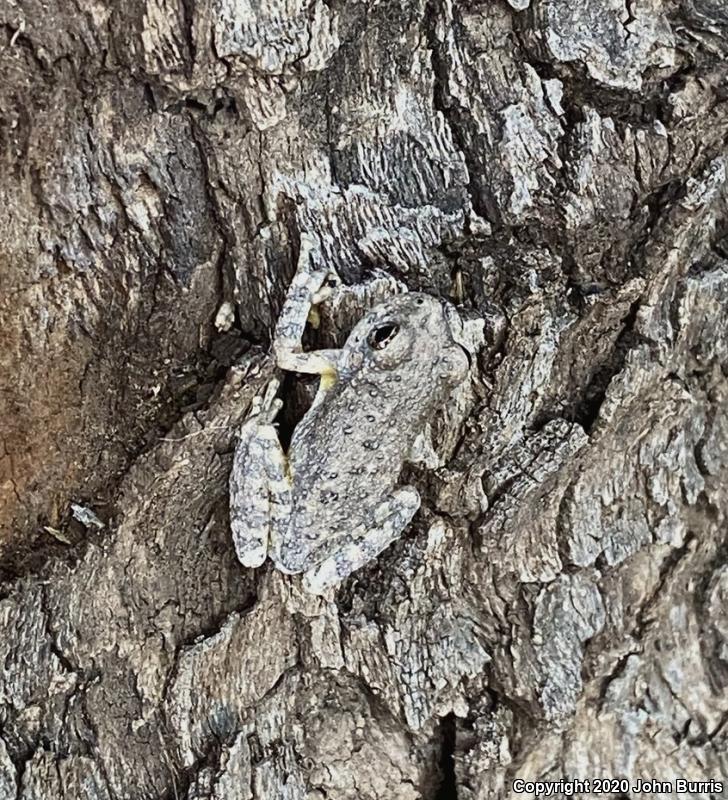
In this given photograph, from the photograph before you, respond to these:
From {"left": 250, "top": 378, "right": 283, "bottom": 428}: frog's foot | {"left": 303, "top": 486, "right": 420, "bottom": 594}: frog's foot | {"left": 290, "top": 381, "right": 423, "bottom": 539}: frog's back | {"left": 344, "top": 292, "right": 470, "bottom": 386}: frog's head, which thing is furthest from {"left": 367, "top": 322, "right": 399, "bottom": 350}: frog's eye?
{"left": 303, "top": 486, "right": 420, "bottom": 594}: frog's foot

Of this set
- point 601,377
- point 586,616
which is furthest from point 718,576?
point 601,377

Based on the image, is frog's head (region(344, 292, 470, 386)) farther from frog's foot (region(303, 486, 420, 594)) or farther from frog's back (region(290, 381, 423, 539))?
frog's foot (region(303, 486, 420, 594))

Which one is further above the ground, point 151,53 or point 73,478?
point 151,53

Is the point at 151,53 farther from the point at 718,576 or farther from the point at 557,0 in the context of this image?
the point at 718,576

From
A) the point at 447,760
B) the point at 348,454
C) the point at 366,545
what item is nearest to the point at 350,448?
the point at 348,454

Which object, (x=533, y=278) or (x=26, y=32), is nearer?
(x=26, y=32)

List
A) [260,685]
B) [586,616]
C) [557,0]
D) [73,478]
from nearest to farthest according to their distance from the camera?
→ [557,0] < [73,478] < [260,685] < [586,616]

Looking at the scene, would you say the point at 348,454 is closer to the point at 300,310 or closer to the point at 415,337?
the point at 415,337
